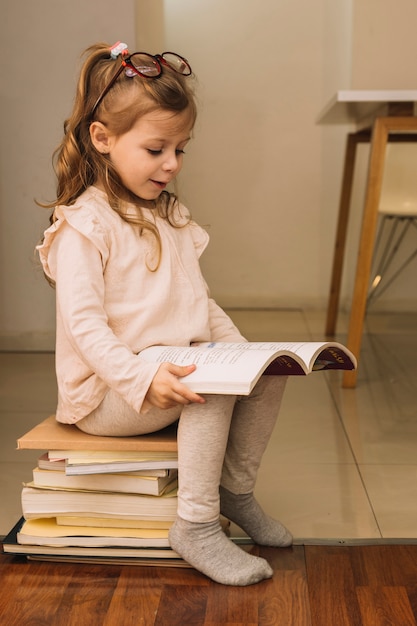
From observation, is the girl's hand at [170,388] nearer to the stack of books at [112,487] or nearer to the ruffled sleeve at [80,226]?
the stack of books at [112,487]

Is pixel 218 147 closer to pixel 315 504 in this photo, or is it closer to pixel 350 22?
pixel 350 22

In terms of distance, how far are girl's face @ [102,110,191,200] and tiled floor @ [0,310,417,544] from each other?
0.53m

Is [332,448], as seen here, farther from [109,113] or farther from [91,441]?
[109,113]

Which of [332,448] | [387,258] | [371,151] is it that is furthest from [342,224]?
[332,448]

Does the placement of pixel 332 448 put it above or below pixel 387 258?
above

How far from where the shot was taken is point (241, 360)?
3.46ft

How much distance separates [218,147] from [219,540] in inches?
90.6

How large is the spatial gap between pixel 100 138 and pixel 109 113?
0.04 meters

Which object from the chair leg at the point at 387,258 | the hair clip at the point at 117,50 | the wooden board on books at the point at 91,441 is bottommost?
the chair leg at the point at 387,258

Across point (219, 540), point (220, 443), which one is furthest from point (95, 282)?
point (219, 540)

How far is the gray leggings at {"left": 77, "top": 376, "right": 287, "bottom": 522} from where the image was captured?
1.07 m

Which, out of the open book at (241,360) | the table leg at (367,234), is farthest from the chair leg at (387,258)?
the open book at (241,360)

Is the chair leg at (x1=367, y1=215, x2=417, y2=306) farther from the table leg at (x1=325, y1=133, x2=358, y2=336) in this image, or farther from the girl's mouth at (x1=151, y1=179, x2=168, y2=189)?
the girl's mouth at (x1=151, y1=179, x2=168, y2=189)

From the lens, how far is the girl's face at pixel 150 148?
116 centimetres
